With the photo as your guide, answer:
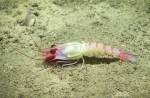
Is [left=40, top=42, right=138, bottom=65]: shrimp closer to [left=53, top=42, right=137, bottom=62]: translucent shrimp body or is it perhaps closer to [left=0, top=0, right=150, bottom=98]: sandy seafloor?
[left=53, top=42, right=137, bottom=62]: translucent shrimp body

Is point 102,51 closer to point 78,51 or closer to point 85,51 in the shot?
point 85,51

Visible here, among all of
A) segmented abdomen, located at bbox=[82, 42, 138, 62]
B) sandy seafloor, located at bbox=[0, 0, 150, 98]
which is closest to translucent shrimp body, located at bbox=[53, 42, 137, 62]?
segmented abdomen, located at bbox=[82, 42, 138, 62]

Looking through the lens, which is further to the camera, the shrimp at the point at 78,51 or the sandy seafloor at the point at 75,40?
the shrimp at the point at 78,51

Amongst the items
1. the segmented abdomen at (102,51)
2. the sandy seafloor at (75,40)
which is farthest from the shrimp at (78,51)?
the sandy seafloor at (75,40)

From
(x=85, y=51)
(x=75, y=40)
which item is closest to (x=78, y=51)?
(x=85, y=51)

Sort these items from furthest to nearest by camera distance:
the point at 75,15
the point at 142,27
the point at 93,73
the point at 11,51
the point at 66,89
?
the point at 75,15, the point at 142,27, the point at 11,51, the point at 93,73, the point at 66,89

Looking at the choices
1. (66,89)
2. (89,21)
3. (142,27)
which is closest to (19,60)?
(66,89)

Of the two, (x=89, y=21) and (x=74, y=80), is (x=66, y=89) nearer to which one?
(x=74, y=80)

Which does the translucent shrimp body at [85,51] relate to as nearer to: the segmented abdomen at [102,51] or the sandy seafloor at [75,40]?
the segmented abdomen at [102,51]

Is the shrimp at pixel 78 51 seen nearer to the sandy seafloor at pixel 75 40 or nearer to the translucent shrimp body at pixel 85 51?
the translucent shrimp body at pixel 85 51
